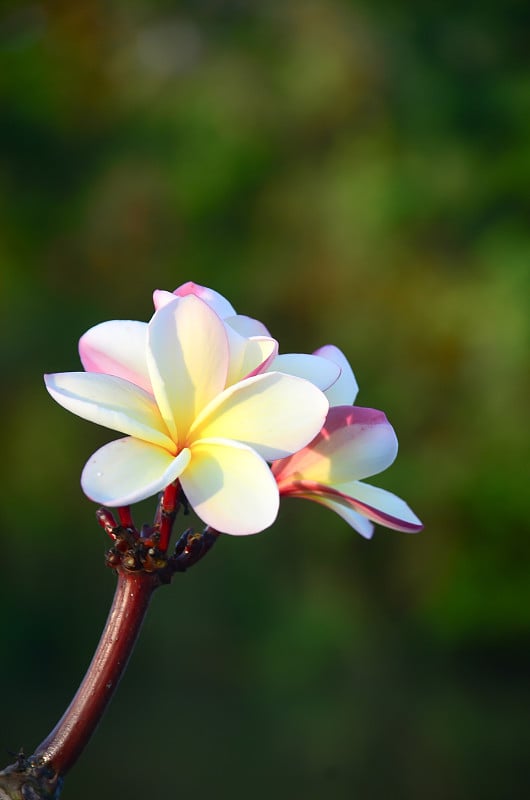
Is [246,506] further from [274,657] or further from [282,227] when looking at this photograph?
[282,227]

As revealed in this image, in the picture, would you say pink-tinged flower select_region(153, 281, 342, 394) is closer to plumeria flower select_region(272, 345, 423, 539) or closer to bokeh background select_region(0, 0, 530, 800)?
plumeria flower select_region(272, 345, 423, 539)

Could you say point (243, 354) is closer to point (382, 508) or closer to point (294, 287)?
point (382, 508)

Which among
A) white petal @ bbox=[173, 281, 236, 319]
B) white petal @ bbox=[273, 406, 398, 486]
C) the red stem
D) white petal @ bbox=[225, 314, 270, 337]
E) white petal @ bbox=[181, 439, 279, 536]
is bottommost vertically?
the red stem

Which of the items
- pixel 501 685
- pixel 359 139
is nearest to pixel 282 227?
pixel 359 139

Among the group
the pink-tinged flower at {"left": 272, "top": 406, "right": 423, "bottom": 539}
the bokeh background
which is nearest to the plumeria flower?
the pink-tinged flower at {"left": 272, "top": 406, "right": 423, "bottom": 539}

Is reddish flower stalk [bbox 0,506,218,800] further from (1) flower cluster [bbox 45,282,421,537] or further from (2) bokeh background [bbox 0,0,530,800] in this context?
(2) bokeh background [bbox 0,0,530,800]

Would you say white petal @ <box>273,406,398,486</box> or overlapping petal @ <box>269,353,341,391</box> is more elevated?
overlapping petal @ <box>269,353,341,391</box>

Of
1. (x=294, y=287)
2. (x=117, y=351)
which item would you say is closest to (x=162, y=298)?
(x=117, y=351)

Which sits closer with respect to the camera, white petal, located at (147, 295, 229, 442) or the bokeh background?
white petal, located at (147, 295, 229, 442)
